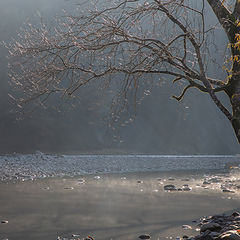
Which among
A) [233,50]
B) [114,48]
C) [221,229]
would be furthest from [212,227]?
[114,48]

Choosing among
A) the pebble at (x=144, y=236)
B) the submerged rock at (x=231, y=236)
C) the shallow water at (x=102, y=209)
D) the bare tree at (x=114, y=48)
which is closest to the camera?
the submerged rock at (x=231, y=236)

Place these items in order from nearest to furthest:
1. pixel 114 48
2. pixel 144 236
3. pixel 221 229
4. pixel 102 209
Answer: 1. pixel 114 48
2. pixel 221 229
3. pixel 144 236
4. pixel 102 209

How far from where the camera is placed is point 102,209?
11750 millimetres

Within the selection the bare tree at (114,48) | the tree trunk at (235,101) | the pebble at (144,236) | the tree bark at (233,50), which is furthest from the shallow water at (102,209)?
the bare tree at (114,48)

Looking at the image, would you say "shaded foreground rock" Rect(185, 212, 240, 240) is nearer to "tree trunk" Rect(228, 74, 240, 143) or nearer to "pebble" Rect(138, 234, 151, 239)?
"pebble" Rect(138, 234, 151, 239)

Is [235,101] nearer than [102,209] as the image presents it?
Yes

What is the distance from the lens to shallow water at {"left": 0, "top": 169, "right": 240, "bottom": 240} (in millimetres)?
9008

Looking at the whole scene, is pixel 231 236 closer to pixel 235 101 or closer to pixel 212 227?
pixel 212 227

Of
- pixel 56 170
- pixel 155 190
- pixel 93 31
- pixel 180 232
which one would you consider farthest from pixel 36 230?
pixel 56 170

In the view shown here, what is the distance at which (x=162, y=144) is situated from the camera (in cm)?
6103

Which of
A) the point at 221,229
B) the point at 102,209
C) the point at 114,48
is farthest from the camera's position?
the point at 102,209

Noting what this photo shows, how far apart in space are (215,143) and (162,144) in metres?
9.30

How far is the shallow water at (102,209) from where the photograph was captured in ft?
29.6

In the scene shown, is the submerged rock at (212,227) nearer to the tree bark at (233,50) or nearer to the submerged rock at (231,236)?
the submerged rock at (231,236)
